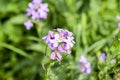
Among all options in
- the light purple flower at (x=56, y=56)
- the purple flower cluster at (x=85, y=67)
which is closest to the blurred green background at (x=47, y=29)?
the purple flower cluster at (x=85, y=67)

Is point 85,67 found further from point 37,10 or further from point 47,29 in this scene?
point 47,29

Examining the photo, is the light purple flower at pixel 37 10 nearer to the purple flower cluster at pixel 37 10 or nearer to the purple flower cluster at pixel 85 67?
the purple flower cluster at pixel 37 10

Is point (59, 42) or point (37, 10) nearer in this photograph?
point (59, 42)

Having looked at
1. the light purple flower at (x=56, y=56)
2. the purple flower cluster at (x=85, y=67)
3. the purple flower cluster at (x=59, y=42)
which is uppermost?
the purple flower cluster at (x=85, y=67)

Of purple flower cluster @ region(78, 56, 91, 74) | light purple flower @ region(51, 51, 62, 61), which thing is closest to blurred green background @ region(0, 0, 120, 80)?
purple flower cluster @ region(78, 56, 91, 74)

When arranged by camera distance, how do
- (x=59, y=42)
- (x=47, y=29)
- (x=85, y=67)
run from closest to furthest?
(x=59, y=42) → (x=85, y=67) → (x=47, y=29)

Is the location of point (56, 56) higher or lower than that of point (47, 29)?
lower

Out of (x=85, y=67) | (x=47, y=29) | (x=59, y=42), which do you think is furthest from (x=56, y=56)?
(x=47, y=29)

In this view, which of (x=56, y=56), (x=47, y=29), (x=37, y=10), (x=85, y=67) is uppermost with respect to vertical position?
(x=47, y=29)

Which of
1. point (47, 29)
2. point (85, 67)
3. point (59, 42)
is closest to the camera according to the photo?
point (59, 42)
